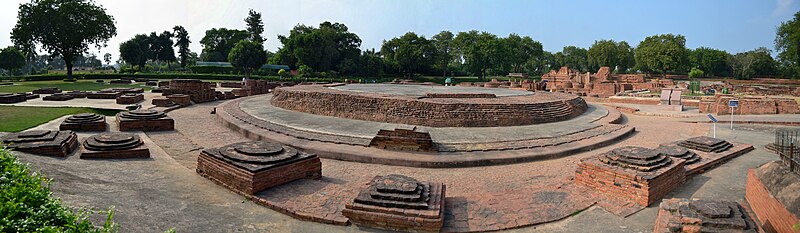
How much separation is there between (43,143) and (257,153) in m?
3.82

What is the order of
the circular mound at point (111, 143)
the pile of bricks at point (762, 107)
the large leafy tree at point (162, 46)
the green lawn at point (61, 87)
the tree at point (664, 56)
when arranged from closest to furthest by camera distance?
the circular mound at point (111, 143), the pile of bricks at point (762, 107), the green lawn at point (61, 87), the tree at point (664, 56), the large leafy tree at point (162, 46)

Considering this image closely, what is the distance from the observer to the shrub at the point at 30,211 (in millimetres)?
2498

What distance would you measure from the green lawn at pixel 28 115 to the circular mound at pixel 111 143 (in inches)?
141

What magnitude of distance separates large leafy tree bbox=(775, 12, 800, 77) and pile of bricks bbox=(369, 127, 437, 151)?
153 feet

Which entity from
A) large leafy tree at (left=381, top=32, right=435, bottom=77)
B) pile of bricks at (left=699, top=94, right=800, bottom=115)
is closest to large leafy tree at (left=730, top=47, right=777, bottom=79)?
large leafy tree at (left=381, top=32, right=435, bottom=77)

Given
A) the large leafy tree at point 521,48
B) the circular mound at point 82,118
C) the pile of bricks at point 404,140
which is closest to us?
the pile of bricks at point 404,140

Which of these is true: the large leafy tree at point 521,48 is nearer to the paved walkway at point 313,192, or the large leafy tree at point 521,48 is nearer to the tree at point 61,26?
the tree at point 61,26

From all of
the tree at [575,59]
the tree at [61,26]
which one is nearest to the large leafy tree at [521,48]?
the tree at [575,59]

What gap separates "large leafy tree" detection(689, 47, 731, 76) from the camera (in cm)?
6059

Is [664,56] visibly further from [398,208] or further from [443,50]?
[398,208]

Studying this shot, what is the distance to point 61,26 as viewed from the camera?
104ft

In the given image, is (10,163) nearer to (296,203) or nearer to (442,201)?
(296,203)

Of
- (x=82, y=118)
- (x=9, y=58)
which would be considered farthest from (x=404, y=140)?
(x=9, y=58)

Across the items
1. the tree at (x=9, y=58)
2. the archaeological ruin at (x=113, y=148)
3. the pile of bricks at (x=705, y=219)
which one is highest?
the tree at (x=9, y=58)
